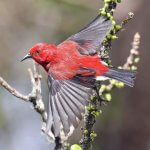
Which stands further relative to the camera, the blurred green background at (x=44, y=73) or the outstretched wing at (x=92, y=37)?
the blurred green background at (x=44, y=73)

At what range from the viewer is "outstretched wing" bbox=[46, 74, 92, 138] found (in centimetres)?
366

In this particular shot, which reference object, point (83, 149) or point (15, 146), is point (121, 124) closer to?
point (15, 146)

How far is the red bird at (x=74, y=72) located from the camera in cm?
395

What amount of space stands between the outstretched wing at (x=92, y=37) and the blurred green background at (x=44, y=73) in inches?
125

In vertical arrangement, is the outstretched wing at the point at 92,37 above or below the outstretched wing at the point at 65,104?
above

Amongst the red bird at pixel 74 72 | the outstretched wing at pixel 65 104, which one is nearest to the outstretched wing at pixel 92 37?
the red bird at pixel 74 72

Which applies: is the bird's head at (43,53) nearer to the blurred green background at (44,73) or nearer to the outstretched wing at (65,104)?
the outstretched wing at (65,104)

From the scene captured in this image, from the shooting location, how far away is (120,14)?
898 centimetres

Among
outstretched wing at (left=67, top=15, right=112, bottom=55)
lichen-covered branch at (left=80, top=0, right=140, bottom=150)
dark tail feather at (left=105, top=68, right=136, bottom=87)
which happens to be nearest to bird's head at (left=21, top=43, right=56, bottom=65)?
outstretched wing at (left=67, top=15, right=112, bottom=55)

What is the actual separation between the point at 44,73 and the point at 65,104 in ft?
14.0

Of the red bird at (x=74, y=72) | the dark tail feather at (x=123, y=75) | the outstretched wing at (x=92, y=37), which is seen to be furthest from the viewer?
the outstretched wing at (x=92, y=37)

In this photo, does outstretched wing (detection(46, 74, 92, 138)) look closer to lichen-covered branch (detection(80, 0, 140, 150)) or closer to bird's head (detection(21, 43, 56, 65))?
lichen-covered branch (detection(80, 0, 140, 150))

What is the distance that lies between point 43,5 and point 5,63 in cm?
121

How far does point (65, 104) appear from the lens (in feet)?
14.1
